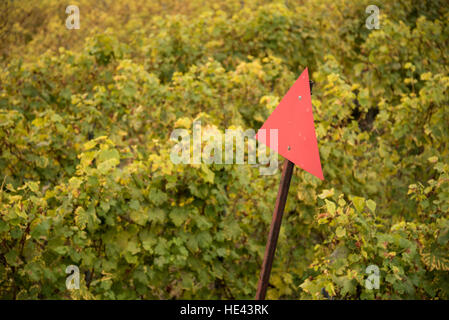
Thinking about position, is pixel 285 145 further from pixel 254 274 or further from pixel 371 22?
pixel 371 22

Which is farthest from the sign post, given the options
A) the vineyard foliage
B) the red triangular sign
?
the vineyard foliage

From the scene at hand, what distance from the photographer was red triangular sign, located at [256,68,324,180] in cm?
187

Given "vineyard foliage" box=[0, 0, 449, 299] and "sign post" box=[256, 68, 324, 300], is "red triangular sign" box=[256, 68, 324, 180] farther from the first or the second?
"vineyard foliage" box=[0, 0, 449, 299]

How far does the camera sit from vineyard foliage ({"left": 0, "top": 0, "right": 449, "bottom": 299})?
274 centimetres

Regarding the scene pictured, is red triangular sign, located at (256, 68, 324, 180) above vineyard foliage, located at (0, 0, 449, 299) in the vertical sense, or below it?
above

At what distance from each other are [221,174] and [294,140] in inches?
56.0

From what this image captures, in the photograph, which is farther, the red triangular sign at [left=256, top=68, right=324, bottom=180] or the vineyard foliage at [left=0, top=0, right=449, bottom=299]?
the vineyard foliage at [left=0, top=0, right=449, bottom=299]

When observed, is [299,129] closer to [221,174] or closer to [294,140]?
[294,140]

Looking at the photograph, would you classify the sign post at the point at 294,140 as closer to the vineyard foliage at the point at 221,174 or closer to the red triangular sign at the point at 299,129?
the red triangular sign at the point at 299,129

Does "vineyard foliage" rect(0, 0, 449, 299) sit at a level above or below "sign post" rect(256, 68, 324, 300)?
below

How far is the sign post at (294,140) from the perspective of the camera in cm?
188

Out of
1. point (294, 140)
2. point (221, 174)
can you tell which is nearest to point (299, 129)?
point (294, 140)

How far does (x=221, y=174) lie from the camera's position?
3.28 metres
